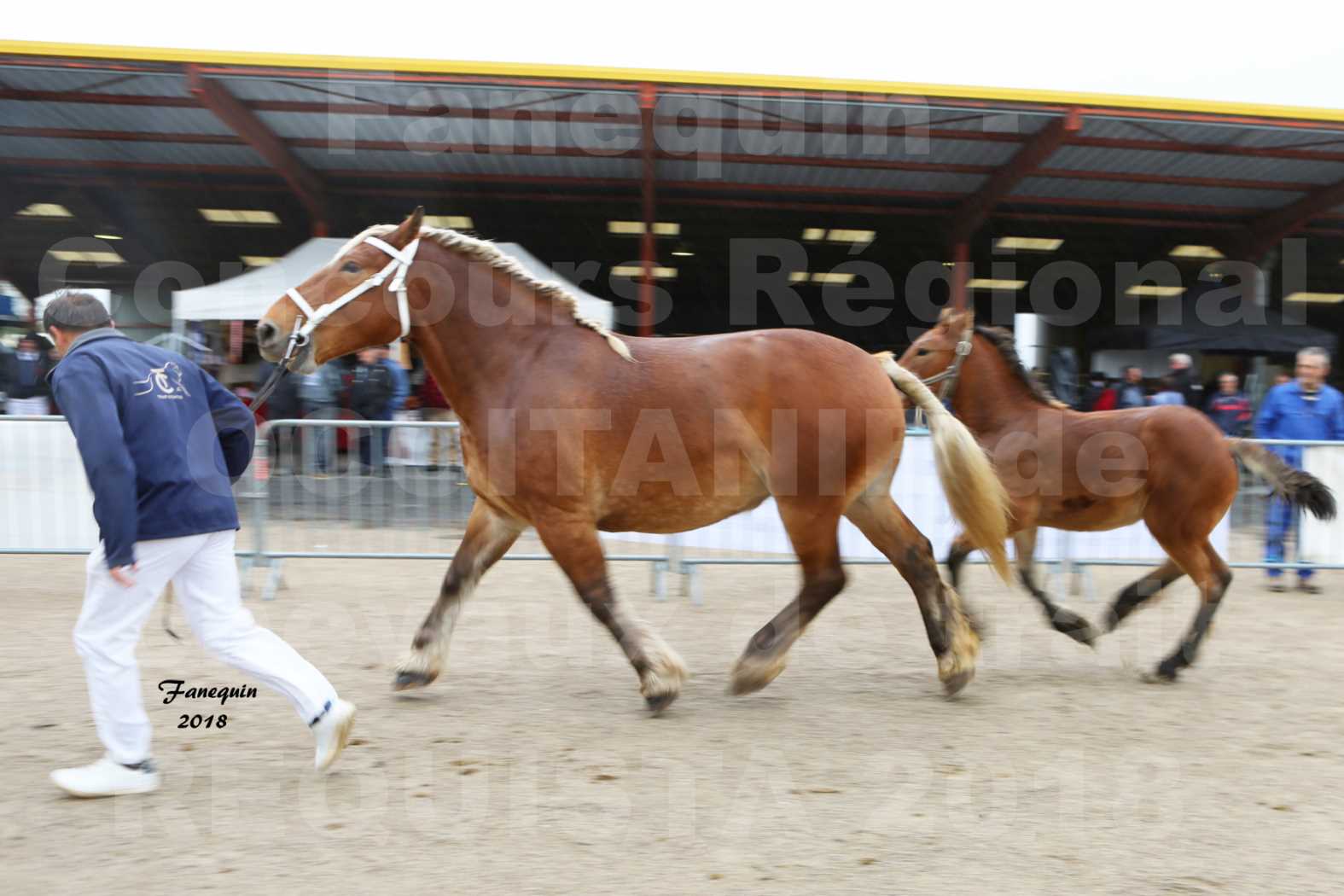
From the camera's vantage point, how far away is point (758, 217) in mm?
19562

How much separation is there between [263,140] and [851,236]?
1166 centimetres

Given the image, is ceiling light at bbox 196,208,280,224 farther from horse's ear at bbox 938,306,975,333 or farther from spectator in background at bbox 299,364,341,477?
horse's ear at bbox 938,306,975,333

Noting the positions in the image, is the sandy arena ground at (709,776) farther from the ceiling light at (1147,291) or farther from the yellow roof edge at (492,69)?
the ceiling light at (1147,291)

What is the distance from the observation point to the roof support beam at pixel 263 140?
12.9 meters

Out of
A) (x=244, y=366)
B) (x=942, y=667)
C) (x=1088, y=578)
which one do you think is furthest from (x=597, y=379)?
(x=244, y=366)

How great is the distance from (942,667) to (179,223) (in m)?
21.0

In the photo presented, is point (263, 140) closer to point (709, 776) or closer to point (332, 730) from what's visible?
point (332, 730)

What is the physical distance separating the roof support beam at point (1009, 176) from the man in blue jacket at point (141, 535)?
40.5 ft

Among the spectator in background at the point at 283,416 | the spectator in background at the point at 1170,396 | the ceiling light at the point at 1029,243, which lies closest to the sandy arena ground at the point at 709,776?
the spectator in background at the point at 283,416

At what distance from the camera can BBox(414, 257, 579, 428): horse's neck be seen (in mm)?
4164

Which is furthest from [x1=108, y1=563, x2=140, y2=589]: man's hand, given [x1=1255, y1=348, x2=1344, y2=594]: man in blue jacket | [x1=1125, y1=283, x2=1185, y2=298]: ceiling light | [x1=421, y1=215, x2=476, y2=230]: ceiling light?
[x1=1125, y1=283, x2=1185, y2=298]: ceiling light

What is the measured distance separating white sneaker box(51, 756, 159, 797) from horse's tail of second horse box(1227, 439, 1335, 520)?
17.1ft

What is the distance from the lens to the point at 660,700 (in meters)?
4.04

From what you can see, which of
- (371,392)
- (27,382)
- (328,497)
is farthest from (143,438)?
(27,382)
